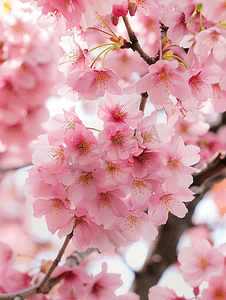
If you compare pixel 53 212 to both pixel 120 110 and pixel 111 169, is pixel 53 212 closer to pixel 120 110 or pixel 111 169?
pixel 111 169

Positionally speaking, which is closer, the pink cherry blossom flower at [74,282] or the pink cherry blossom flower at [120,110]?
the pink cherry blossom flower at [120,110]

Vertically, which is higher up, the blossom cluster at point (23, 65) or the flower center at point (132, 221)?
the blossom cluster at point (23, 65)

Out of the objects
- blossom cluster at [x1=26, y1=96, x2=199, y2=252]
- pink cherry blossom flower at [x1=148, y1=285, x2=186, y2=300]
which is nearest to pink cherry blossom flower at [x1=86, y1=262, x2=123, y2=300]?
pink cherry blossom flower at [x1=148, y1=285, x2=186, y2=300]

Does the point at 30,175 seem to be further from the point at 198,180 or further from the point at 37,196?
the point at 198,180

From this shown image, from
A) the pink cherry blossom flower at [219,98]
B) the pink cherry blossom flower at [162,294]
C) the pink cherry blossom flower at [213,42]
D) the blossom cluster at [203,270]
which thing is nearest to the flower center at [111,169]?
the pink cherry blossom flower at [213,42]

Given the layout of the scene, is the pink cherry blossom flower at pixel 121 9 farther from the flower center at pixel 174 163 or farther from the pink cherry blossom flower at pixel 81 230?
the pink cherry blossom flower at pixel 81 230

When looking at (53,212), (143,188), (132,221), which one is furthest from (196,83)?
(53,212)

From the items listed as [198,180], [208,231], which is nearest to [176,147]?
[198,180]
